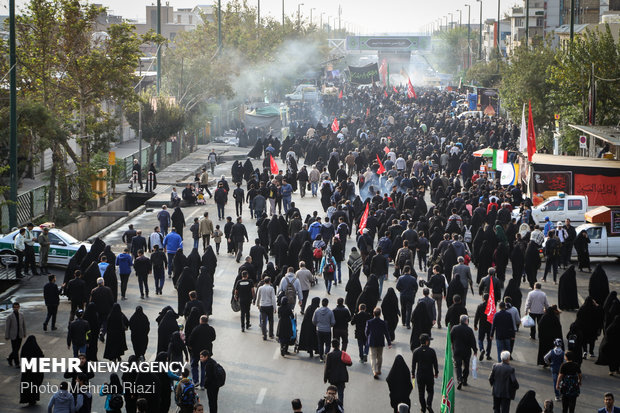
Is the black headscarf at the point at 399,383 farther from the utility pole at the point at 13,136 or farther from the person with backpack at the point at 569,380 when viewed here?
the utility pole at the point at 13,136

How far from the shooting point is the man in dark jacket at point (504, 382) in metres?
13.9

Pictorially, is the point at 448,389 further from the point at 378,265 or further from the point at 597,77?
the point at 597,77

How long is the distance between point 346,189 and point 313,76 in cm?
8057

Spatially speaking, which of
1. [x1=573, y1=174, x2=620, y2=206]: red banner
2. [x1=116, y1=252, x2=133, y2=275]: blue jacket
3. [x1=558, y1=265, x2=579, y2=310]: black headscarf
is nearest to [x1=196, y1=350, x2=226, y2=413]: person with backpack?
[x1=116, y1=252, x2=133, y2=275]: blue jacket

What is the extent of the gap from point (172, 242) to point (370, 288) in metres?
6.82

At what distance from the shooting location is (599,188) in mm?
29953

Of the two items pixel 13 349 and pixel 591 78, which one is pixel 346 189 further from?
pixel 13 349

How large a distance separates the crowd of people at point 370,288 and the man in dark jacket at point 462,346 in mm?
19

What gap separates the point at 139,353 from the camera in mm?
16609

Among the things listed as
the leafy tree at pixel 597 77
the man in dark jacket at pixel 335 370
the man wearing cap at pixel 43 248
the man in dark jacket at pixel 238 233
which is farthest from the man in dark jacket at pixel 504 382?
the leafy tree at pixel 597 77

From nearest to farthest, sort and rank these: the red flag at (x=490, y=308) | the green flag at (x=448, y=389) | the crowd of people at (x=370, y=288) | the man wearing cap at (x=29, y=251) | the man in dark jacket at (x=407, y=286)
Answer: the green flag at (x=448, y=389), the crowd of people at (x=370, y=288), the red flag at (x=490, y=308), the man in dark jacket at (x=407, y=286), the man wearing cap at (x=29, y=251)

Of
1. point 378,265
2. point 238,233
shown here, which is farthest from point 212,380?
point 238,233

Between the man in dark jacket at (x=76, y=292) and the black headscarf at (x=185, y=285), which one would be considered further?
the black headscarf at (x=185, y=285)

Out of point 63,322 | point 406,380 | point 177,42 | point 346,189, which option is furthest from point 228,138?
point 406,380
